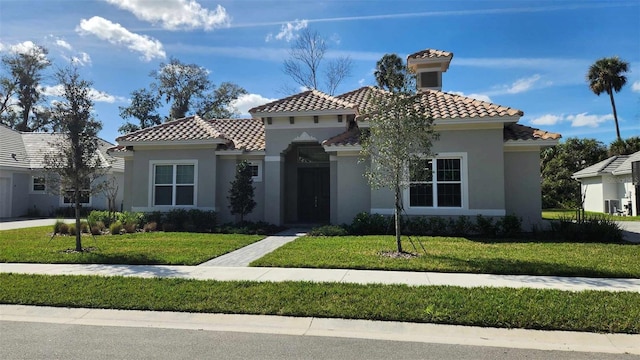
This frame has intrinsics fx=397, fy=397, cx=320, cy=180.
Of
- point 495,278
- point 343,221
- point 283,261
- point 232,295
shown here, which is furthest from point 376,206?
point 232,295

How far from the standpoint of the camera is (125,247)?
11273 millimetres

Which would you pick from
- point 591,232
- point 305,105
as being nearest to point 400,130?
point 305,105

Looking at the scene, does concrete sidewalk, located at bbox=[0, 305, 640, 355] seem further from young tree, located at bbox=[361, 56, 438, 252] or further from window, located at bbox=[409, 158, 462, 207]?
window, located at bbox=[409, 158, 462, 207]

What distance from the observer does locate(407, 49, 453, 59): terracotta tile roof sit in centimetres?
1793

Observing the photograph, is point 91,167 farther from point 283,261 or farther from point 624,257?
point 624,257

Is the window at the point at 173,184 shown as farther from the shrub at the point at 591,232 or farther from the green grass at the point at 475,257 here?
the shrub at the point at 591,232

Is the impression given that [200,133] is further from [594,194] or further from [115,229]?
[594,194]

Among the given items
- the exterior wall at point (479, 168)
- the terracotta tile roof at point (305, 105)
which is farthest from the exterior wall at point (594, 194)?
the terracotta tile roof at point (305, 105)

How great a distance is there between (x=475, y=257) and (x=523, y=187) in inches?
249

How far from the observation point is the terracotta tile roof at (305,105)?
15859 millimetres

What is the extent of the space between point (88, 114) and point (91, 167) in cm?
144

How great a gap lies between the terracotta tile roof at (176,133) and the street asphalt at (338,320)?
8.61 m

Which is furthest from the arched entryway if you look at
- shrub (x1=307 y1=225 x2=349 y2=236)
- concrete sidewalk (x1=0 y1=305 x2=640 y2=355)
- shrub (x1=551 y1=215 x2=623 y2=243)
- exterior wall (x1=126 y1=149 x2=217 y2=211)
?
concrete sidewalk (x1=0 y1=305 x2=640 y2=355)

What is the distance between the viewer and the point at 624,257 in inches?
364
